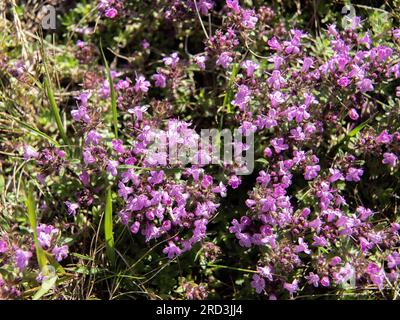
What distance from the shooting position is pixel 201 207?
318cm

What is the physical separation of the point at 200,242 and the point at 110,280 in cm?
68

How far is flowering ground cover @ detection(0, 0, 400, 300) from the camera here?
322 centimetres

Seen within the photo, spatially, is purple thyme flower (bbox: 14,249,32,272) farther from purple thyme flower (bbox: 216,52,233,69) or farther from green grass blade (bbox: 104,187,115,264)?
purple thyme flower (bbox: 216,52,233,69)

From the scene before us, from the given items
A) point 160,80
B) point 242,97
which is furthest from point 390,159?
point 160,80

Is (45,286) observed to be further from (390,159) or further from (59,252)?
(390,159)

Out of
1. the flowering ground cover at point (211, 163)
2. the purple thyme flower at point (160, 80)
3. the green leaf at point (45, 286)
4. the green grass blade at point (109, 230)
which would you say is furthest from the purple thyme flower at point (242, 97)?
the green leaf at point (45, 286)

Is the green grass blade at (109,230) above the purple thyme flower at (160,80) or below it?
below

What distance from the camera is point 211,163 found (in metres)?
3.49

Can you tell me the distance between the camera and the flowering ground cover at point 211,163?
10.6ft

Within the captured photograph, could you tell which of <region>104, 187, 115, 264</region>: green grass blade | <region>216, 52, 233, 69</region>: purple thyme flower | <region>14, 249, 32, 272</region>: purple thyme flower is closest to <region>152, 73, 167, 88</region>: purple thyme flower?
<region>216, 52, 233, 69</region>: purple thyme flower

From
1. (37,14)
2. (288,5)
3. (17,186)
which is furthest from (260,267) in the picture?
(37,14)

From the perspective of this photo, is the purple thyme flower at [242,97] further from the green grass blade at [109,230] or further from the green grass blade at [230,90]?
the green grass blade at [109,230]

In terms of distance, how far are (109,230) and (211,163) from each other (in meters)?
0.83

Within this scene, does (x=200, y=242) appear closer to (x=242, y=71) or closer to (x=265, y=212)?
(x=265, y=212)
